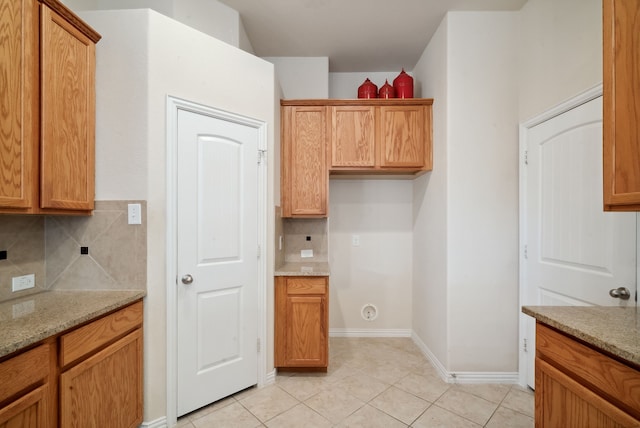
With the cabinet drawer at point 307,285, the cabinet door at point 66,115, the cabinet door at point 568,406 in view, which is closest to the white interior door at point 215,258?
the cabinet drawer at point 307,285

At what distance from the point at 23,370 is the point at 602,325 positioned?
7.28 ft

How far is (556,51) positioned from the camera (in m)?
1.79

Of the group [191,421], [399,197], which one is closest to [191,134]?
[191,421]

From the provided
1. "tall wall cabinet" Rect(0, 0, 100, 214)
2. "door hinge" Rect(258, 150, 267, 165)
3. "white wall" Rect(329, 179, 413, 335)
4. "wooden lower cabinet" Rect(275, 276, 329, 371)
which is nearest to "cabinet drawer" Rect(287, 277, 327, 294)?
"wooden lower cabinet" Rect(275, 276, 329, 371)

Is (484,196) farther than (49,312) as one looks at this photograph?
Yes

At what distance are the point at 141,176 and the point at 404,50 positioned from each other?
2693 mm

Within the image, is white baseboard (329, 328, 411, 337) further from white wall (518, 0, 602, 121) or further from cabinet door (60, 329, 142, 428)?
white wall (518, 0, 602, 121)

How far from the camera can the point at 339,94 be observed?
3.12 meters

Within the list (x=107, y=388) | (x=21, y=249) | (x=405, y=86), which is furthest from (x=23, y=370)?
(x=405, y=86)

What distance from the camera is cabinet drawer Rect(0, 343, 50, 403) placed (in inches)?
34.7

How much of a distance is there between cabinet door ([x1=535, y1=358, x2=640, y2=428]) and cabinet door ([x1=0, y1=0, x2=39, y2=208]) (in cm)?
249

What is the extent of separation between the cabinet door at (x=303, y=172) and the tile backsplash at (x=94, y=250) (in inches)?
48.8

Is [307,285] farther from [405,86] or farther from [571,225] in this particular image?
[405,86]

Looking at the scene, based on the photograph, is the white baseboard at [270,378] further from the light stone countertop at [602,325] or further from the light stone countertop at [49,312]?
the light stone countertop at [602,325]
